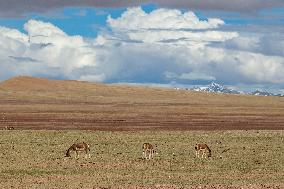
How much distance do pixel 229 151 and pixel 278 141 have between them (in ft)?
27.4

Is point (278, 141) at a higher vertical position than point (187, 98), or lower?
lower

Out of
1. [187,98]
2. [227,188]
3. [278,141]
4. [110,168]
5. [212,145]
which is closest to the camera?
[227,188]

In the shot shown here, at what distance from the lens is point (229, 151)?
38500 mm

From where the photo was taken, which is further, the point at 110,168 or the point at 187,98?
the point at 187,98

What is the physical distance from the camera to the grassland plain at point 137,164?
2595 cm

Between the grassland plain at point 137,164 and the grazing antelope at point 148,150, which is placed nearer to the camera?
the grassland plain at point 137,164

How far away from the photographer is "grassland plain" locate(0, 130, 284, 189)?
26.0m

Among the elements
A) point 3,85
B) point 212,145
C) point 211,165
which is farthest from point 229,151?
point 3,85

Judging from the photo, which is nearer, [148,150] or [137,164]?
[137,164]

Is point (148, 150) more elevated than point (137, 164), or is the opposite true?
point (148, 150)

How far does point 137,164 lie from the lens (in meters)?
31.8

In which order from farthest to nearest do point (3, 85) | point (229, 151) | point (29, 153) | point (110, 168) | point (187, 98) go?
point (3, 85)
point (187, 98)
point (229, 151)
point (29, 153)
point (110, 168)

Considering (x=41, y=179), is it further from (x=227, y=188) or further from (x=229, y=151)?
→ (x=229, y=151)

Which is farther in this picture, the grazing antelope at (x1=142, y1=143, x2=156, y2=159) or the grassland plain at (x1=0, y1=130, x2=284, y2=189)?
the grazing antelope at (x1=142, y1=143, x2=156, y2=159)
